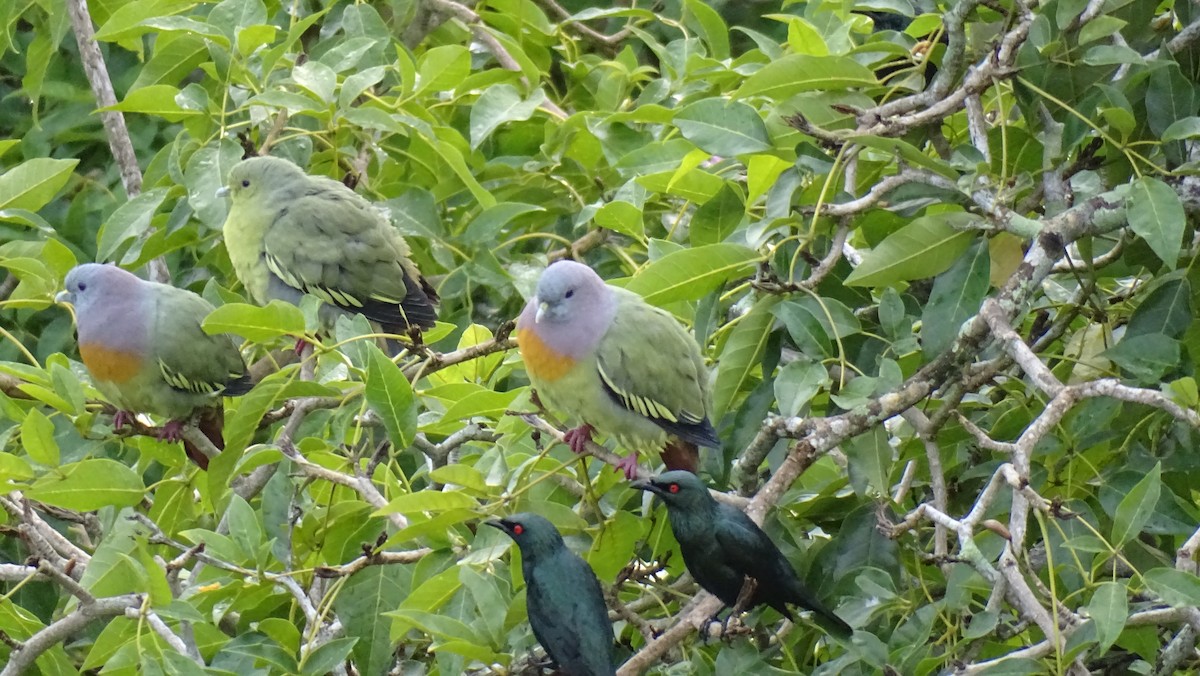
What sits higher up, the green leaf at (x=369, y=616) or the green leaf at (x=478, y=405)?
the green leaf at (x=478, y=405)

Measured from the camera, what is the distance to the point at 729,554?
9.48ft

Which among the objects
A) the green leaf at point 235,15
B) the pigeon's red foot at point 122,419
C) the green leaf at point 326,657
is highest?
the green leaf at point 235,15

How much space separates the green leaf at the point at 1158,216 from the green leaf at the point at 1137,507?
424 mm

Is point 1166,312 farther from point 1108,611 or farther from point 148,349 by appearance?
point 148,349

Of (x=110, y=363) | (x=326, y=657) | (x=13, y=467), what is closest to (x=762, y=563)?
(x=326, y=657)

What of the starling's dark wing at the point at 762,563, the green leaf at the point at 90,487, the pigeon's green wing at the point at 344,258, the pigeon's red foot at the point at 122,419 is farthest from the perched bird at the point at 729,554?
the pigeon's green wing at the point at 344,258

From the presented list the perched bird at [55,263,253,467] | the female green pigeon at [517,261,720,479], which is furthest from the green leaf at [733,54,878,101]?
the perched bird at [55,263,253,467]

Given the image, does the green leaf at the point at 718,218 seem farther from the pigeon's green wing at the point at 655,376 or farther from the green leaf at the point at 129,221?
the green leaf at the point at 129,221

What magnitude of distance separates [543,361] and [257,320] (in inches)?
26.4

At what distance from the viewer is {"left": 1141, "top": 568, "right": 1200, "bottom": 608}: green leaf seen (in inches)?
88.7

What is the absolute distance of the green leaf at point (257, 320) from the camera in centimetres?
285

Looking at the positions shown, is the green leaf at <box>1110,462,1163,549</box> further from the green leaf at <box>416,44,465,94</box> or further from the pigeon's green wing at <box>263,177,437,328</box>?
the pigeon's green wing at <box>263,177,437,328</box>

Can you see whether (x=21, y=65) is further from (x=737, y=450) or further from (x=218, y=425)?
(x=737, y=450)

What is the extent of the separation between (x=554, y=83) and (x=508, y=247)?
1.36 m
